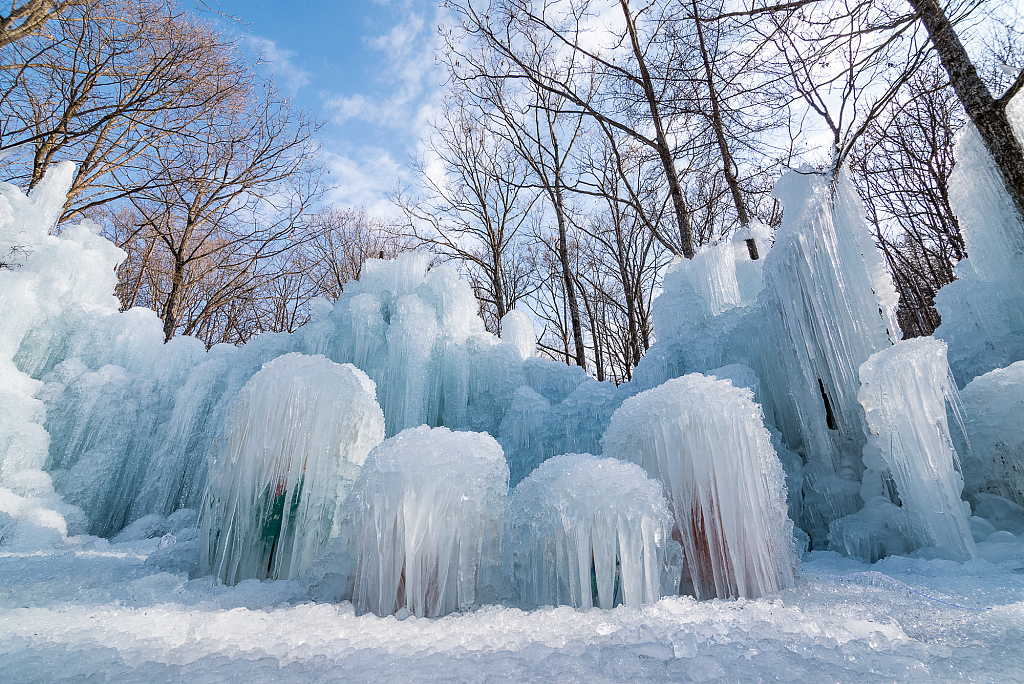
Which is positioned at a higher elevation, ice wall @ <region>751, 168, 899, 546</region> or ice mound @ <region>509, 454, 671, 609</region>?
ice wall @ <region>751, 168, 899, 546</region>

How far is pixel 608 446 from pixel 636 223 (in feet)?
41.0

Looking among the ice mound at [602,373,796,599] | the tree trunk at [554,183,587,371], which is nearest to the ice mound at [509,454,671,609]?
the ice mound at [602,373,796,599]

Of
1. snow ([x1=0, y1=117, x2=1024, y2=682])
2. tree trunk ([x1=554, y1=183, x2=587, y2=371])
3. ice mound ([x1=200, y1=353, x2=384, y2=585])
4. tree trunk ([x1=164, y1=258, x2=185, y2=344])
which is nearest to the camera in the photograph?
snow ([x1=0, y1=117, x2=1024, y2=682])

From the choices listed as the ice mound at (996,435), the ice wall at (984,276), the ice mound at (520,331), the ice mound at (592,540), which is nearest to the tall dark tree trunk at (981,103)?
the ice wall at (984,276)

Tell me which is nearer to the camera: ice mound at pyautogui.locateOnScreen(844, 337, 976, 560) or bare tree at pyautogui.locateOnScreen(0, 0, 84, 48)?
ice mound at pyautogui.locateOnScreen(844, 337, 976, 560)

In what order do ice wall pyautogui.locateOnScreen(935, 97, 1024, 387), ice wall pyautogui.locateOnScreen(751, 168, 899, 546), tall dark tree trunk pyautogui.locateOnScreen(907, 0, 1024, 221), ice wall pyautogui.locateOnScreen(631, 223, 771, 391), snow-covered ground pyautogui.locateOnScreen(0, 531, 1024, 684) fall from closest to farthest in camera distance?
snow-covered ground pyautogui.locateOnScreen(0, 531, 1024, 684) < ice wall pyautogui.locateOnScreen(751, 168, 899, 546) < tall dark tree trunk pyautogui.locateOnScreen(907, 0, 1024, 221) < ice wall pyautogui.locateOnScreen(935, 97, 1024, 387) < ice wall pyautogui.locateOnScreen(631, 223, 771, 391)

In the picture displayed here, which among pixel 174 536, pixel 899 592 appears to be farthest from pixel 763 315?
pixel 174 536

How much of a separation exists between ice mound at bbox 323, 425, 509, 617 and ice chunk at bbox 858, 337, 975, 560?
108 inches

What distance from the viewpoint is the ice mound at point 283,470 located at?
10.2ft

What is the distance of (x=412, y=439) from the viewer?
2.53 metres

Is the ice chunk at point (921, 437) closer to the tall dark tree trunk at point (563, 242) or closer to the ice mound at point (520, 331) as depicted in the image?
the ice mound at point (520, 331)

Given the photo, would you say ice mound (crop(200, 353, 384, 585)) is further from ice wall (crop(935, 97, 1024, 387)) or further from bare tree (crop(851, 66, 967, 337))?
bare tree (crop(851, 66, 967, 337))

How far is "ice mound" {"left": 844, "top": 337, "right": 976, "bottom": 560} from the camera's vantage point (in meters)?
2.86

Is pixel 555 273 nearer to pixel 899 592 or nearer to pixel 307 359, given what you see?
pixel 307 359
